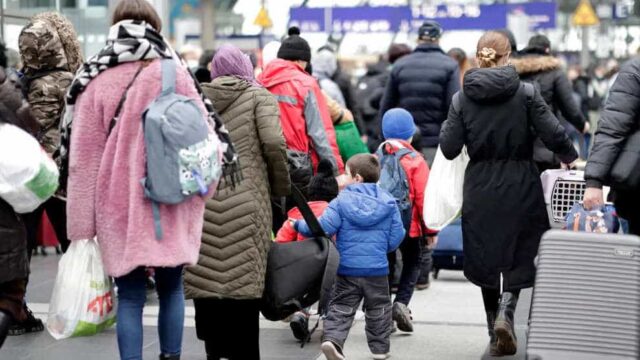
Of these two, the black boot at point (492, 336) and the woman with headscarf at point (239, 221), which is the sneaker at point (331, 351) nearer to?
the woman with headscarf at point (239, 221)

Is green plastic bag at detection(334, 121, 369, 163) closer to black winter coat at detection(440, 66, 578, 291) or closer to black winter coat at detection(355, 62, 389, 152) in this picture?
black winter coat at detection(440, 66, 578, 291)

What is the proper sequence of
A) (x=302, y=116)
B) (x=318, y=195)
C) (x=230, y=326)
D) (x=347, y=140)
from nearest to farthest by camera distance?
(x=230, y=326) → (x=318, y=195) → (x=302, y=116) → (x=347, y=140)

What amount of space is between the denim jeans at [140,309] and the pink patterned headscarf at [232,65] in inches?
49.3

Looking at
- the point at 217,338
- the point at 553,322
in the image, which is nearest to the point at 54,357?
the point at 217,338

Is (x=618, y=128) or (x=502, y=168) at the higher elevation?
(x=618, y=128)

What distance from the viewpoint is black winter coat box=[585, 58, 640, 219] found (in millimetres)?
6312

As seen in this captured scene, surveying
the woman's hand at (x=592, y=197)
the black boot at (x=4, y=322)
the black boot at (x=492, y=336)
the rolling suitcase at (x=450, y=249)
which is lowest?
the rolling suitcase at (x=450, y=249)

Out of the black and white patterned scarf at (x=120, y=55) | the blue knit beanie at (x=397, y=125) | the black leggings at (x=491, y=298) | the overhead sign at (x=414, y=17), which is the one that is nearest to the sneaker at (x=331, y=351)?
the black leggings at (x=491, y=298)

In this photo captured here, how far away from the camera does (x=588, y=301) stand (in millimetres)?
5652

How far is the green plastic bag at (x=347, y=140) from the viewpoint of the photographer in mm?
9789

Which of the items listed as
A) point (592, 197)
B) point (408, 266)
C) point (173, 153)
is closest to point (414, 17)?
point (408, 266)

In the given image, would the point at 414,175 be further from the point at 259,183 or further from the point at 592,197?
the point at 592,197

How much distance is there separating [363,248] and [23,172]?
2.18m

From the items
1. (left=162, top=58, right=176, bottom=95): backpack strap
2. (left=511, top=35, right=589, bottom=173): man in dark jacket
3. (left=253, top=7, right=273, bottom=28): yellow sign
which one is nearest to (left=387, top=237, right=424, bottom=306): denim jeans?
(left=511, top=35, right=589, bottom=173): man in dark jacket
